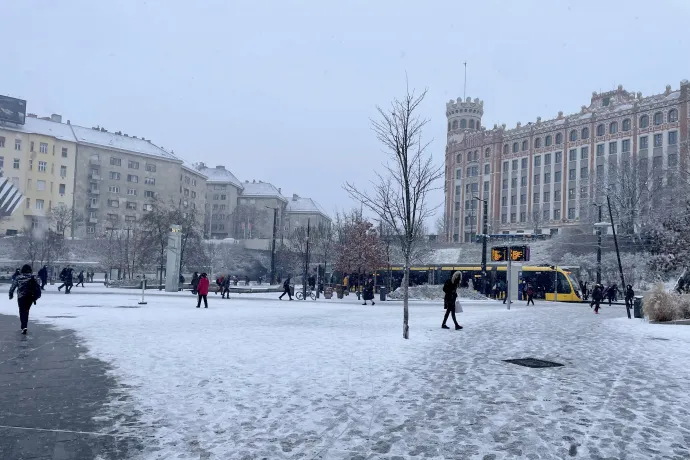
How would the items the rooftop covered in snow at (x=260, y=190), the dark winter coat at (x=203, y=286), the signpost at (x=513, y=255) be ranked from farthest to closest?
1. the rooftop covered in snow at (x=260, y=190)
2. the signpost at (x=513, y=255)
3. the dark winter coat at (x=203, y=286)

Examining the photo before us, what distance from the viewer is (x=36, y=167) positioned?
8688 cm

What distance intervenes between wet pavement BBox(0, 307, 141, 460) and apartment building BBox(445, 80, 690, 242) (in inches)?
2461

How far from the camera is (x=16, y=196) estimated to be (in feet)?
238

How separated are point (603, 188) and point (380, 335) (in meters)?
61.6

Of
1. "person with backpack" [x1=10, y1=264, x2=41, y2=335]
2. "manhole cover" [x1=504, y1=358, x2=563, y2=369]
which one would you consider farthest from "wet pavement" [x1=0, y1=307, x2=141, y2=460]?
"manhole cover" [x1=504, y1=358, x2=563, y2=369]

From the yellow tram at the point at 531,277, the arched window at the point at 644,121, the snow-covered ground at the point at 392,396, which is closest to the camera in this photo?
the snow-covered ground at the point at 392,396

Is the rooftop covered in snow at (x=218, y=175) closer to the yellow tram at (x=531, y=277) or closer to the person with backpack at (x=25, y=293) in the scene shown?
the yellow tram at (x=531, y=277)

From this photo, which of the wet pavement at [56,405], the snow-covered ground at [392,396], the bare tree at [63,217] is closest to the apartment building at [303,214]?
the bare tree at [63,217]

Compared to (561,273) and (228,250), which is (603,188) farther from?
(228,250)

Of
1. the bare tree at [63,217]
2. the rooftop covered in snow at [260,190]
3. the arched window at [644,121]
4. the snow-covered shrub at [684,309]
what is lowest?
the snow-covered shrub at [684,309]

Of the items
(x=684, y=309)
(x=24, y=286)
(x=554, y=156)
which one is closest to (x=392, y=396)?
(x=24, y=286)

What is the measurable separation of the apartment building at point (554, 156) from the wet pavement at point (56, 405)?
62.5 meters

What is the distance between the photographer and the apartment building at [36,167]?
275 ft

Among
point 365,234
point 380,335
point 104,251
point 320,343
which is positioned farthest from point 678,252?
point 104,251
